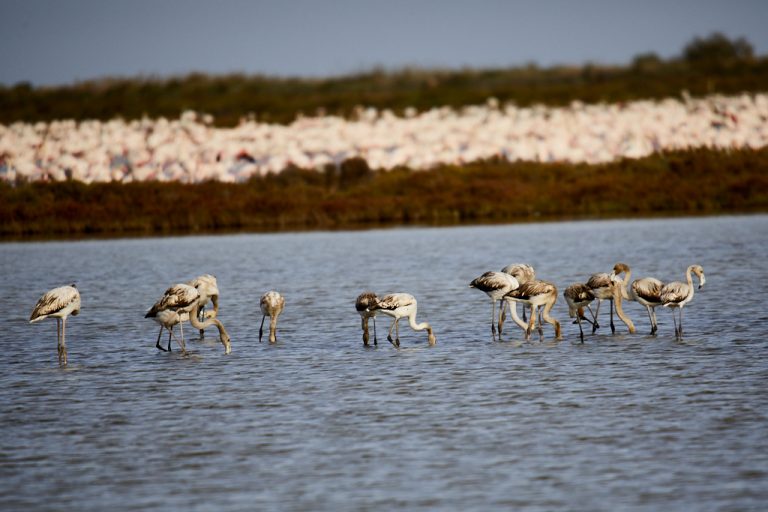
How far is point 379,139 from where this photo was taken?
149 ft

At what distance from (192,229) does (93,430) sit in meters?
26.5

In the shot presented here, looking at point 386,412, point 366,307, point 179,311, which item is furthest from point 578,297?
point 386,412

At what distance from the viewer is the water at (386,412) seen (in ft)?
26.8

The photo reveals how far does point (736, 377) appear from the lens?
11711 mm

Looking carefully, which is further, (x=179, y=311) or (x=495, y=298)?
(x=495, y=298)

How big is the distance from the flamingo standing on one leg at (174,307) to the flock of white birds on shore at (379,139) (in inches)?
998

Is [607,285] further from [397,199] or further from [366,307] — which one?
[397,199]

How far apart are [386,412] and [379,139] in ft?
115

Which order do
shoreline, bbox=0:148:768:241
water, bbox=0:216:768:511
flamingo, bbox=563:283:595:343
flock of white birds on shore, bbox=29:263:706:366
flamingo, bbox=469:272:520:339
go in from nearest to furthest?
water, bbox=0:216:768:511 → flock of white birds on shore, bbox=29:263:706:366 → flamingo, bbox=563:283:595:343 → flamingo, bbox=469:272:520:339 → shoreline, bbox=0:148:768:241

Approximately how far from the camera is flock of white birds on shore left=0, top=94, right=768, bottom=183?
4169 cm

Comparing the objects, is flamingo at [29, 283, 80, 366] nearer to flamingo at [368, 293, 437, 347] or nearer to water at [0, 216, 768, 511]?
water at [0, 216, 768, 511]

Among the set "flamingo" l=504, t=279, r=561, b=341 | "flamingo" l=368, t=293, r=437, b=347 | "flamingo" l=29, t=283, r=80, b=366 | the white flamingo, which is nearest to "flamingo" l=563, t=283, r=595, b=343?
"flamingo" l=504, t=279, r=561, b=341

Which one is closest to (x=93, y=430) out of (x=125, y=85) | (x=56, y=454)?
(x=56, y=454)

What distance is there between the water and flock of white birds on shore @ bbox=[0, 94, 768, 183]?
20.9 m
